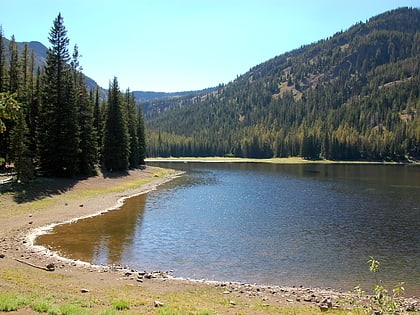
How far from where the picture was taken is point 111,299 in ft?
59.4

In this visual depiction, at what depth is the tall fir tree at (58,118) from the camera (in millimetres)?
63188

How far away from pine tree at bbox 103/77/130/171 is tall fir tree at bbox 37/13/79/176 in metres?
19.1

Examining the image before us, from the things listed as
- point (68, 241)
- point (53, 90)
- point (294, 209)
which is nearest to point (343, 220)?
point (294, 209)

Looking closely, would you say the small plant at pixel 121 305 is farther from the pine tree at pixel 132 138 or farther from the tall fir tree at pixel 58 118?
the pine tree at pixel 132 138

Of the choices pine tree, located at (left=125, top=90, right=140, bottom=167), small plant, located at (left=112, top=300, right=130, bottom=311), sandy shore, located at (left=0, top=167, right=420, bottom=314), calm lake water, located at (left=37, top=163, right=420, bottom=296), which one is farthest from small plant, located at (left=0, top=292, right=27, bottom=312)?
pine tree, located at (left=125, top=90, right=140, bottom=167)

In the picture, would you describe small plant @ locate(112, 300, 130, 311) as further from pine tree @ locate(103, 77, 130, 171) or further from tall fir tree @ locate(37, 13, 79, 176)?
pine tree @ locate(103, 77, 130, 171)

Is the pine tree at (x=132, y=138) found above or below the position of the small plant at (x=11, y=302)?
above

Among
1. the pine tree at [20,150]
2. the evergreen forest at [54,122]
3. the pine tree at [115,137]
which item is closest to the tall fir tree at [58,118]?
the evergreen forest at [54,122]

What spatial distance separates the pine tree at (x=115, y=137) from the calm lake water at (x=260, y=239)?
24091mm

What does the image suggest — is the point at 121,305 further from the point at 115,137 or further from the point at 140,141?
the point at 140,141

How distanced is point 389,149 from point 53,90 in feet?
551

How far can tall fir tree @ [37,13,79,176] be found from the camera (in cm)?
6319

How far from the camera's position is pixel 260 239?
1454 inches

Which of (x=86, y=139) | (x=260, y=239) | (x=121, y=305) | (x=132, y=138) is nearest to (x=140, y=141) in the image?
(x=132, y=138)
